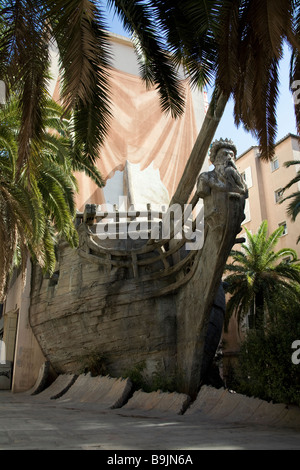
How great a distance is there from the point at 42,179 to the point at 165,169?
37.4 ft

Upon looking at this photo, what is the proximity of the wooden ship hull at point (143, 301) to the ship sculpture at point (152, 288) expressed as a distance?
0.08 ft

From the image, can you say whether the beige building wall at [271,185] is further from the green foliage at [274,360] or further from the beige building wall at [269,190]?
the green foliage at [274,360]

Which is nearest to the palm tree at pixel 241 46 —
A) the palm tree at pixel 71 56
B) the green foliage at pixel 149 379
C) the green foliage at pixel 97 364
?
the palm tree at pixel 71 56

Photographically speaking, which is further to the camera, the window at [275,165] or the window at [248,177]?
the window at [248,177]

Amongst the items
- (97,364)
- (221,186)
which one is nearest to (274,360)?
(221,186)

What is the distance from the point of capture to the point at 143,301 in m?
10.7

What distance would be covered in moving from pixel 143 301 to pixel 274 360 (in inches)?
191

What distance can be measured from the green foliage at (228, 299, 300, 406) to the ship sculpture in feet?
6.97

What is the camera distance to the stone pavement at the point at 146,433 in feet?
14.2

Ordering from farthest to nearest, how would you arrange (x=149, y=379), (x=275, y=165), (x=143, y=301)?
(x=275, y=165) → (x=143, y=301) → (x=149, y=379)

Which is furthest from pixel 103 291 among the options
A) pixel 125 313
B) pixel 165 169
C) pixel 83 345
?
pixel 165 169

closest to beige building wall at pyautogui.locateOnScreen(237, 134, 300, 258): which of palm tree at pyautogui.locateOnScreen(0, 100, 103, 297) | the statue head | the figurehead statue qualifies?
the statue head

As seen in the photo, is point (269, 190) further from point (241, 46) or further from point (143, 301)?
point (241, 46)
